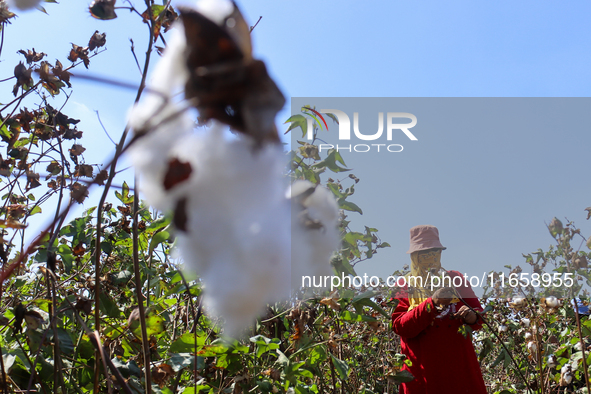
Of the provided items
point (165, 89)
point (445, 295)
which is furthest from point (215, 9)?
point (445, 295)

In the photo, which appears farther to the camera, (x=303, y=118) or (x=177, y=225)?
(x=303, y=118)

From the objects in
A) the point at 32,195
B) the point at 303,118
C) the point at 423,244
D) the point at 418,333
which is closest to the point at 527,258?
the point at 423,244

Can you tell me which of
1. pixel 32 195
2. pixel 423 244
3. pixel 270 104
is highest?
pixel 32 195

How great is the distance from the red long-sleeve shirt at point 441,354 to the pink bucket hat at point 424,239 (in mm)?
164

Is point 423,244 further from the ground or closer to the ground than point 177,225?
further from the ground

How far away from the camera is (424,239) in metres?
1.90

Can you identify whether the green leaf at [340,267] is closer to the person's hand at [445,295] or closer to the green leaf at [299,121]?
the green leaf at [299,121]

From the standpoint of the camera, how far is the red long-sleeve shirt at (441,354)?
165 centimetres

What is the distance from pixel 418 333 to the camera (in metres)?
1.73

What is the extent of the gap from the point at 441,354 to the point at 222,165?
1759mm

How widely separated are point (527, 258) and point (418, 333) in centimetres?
106

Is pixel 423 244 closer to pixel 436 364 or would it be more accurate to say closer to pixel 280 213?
pixel 436 364

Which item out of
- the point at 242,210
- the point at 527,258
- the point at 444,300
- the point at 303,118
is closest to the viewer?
the point at 242,210

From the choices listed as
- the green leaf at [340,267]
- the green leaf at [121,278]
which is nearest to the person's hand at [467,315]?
the green leaf at [340,267]
